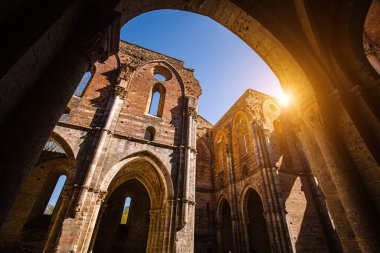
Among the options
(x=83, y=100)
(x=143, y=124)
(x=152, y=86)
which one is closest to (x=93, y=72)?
(x=83, y=100)

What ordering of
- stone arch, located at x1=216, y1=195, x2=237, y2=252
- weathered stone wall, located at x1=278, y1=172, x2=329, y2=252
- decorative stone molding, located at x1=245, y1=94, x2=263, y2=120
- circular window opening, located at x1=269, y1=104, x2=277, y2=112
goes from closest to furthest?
weathered stone wall, located at x1=278, y1=172, x2=329, y2=252 → stone arch, located at x1=216, y1=195, x2=237, y2=252 → decorative stone molding, located at x1=245, y1=94, x2=263, y2=120 → circular window opening, located at x1=269, y1=104, x2=277, y2=112

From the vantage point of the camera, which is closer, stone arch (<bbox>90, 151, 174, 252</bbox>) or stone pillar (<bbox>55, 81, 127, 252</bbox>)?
stone pillar (<bbox>55, 81, 127, 252</bbox>)

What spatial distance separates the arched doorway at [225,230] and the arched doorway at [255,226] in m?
1.99

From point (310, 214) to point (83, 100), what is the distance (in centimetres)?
1653

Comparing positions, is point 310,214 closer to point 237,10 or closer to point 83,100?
point 237,10

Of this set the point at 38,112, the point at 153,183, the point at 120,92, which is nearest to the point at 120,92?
the point at 120,92

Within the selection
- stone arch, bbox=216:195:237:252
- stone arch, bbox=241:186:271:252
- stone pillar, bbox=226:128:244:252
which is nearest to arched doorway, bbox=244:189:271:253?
stone arch, bbox=241:186:271:252

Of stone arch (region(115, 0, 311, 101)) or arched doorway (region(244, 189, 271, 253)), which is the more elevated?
stone arch (region(115, 0, 311, 101))

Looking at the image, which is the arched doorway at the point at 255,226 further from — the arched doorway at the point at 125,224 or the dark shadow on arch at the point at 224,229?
the arched doorway at the point at 125,224

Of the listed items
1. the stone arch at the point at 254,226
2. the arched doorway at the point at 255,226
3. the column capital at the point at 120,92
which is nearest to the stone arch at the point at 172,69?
the column capital at the point at 120,92

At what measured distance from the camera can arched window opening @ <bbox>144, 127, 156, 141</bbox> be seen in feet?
35.1

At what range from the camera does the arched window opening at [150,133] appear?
10688 mm

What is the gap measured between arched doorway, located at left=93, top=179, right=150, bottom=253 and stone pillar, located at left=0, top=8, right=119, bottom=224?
45.1ft

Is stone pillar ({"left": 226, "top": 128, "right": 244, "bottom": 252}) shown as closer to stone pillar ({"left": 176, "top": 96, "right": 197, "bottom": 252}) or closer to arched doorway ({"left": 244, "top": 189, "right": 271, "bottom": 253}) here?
arched doorway ({"left": 244, "top": 189, "right": 271, "bottom": 253})
